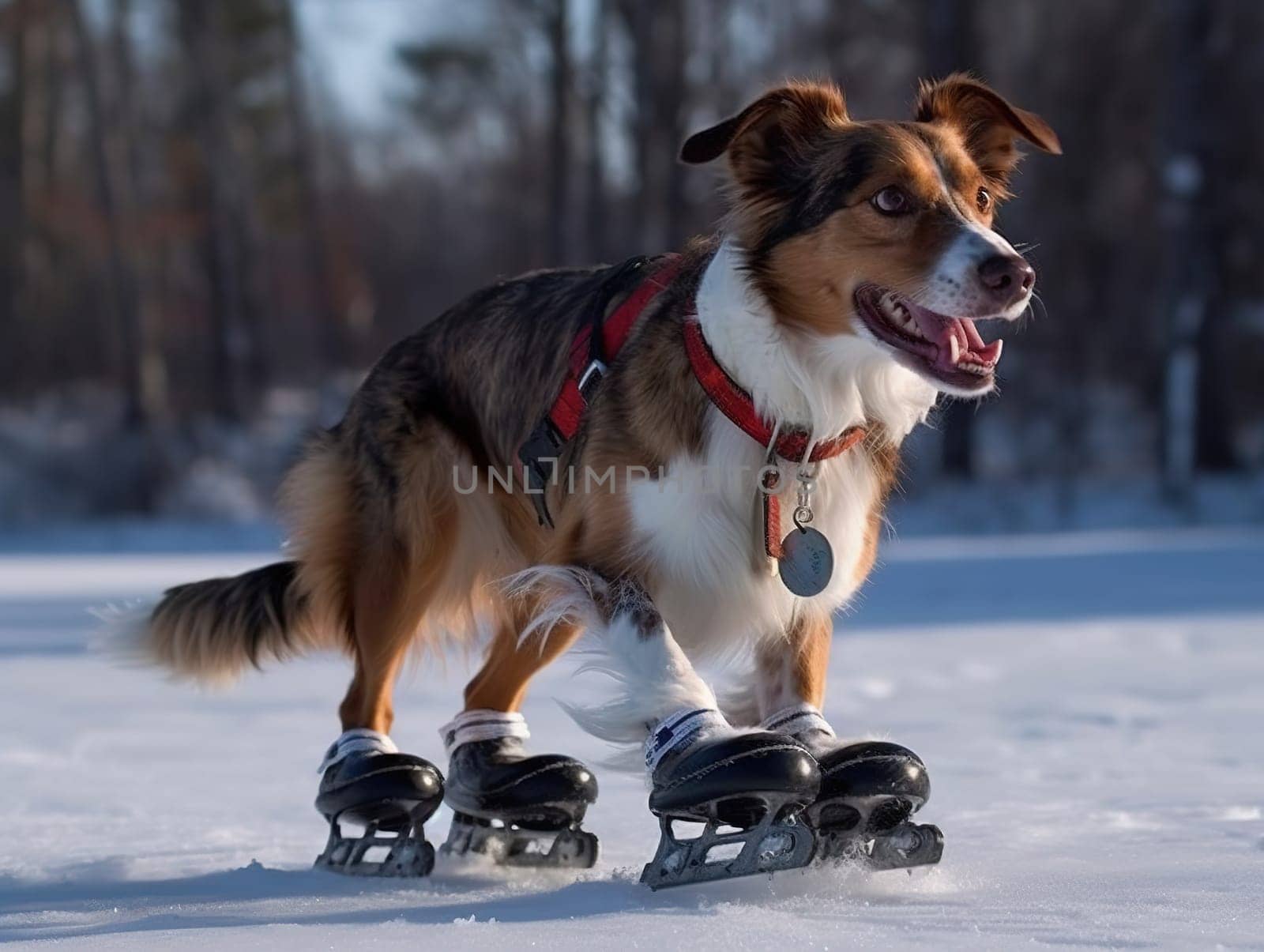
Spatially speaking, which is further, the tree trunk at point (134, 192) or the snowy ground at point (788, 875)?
the tree trunk at point (134, 192)

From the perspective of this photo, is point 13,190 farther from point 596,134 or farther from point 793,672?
point 793,672

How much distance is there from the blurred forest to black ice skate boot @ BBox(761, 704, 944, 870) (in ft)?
9.67

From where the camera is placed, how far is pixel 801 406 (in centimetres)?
379

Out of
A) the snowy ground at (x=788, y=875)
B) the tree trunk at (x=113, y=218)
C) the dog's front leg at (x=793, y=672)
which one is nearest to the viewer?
the snowy ground at (x=788, y=875)

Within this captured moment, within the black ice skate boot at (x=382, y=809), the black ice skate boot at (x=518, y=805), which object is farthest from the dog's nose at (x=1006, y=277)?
the black ice skate boot at (x=382, y=809)

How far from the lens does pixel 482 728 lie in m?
4.46

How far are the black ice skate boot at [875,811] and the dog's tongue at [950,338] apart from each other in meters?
0.89

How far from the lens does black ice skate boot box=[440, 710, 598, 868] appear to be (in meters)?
4.01

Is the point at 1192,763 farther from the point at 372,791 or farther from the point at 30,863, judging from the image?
the point at 30,863

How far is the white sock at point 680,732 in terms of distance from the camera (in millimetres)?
3426

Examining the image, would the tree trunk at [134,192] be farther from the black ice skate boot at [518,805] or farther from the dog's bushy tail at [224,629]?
the black ice skate boot at [518,805]

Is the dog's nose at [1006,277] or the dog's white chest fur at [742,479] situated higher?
the dog's nose at [1006,277]

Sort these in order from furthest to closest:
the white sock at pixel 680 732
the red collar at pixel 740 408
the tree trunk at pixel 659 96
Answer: the tree trunk at pixel 659 96 → the red collar at pixel 740 408 → the white sock at pixel 680 732

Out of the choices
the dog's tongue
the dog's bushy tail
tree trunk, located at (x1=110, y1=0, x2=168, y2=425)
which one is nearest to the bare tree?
tree trunk, located at (x1=110, y1=0, x2=168, y2=425)
